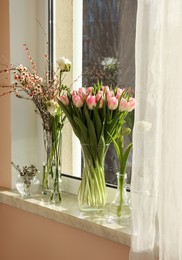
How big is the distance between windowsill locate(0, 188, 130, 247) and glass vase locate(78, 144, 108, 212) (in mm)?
33

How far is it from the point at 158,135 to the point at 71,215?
0.52 meters

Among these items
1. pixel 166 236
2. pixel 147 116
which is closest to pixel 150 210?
pixel 166 236

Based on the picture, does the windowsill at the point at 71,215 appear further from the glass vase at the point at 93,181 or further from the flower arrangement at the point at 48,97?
the flower arrangement at the point at 48,97

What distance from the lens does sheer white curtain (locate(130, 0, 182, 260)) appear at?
3.54 feet

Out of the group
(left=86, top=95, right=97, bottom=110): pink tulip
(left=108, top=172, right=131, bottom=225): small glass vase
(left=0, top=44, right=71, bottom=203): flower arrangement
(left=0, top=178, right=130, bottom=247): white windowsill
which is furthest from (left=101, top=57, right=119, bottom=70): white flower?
(left=0, top=178, right=130, bottom=247): white windowsill

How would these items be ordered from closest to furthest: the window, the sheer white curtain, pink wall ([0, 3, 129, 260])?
1. the sheer white curtain
2. pink wall ([0, 3, 129, 260])
3. the window

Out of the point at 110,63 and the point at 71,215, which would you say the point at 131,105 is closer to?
the point at 110,63

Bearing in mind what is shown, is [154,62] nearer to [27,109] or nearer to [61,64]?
[61,64]

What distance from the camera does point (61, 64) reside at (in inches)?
63.5

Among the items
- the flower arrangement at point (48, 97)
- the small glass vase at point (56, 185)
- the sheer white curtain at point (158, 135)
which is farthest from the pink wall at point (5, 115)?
the sheer white curtain at point (158, 135)

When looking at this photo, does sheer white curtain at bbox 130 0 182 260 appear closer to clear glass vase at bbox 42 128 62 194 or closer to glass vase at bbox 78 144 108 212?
glass vase at bbox 78 144 108 212

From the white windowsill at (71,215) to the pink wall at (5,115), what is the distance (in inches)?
3.0

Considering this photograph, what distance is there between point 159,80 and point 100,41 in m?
0.61

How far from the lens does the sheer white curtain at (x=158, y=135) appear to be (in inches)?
42.5
